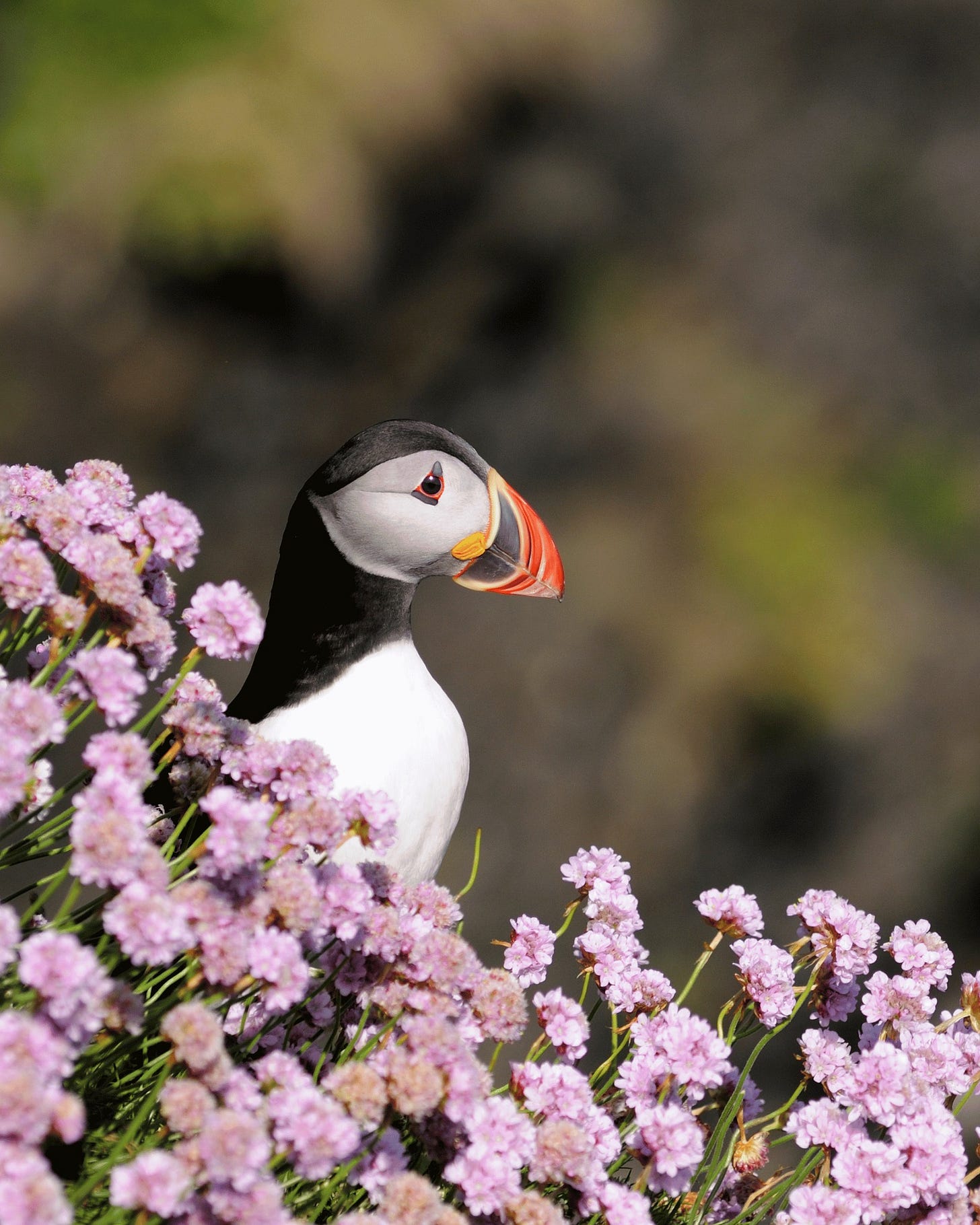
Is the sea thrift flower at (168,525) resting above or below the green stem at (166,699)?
above

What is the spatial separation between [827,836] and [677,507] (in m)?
1.60

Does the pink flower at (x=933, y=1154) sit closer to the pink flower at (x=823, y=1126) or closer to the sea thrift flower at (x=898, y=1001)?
the pink flower at (x=823, y=1126)

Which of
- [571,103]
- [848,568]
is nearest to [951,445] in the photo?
[848,568]

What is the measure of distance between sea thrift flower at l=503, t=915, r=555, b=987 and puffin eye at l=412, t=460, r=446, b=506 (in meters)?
0.68

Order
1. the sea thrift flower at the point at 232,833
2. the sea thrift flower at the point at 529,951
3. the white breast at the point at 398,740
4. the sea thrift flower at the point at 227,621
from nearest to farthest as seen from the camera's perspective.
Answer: the sea thrift flower at the point at 232,833 → the sea thrift flower at the point at 227,621 → the sea thrift flower at the point at 529,951 → the white breast at the point at 398,740

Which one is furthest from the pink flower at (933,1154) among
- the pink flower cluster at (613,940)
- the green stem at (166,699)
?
the green stem at (166,699)

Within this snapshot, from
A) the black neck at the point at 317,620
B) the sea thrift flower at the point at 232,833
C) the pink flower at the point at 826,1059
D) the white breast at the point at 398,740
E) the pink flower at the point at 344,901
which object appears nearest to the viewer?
the sea thrift flower at the point at 232,833

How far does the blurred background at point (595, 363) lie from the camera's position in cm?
569

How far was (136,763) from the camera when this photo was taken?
34.5 inches

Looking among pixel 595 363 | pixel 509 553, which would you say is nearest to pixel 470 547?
pixel 509 553

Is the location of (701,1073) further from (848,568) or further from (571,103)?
(571,103)

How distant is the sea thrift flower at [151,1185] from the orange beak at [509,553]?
1170mm

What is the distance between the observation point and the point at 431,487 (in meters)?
1.87

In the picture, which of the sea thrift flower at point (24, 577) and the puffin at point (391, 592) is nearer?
the sea thrift flower at point (24, 577)
